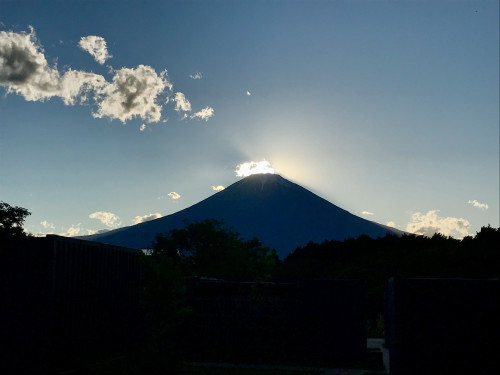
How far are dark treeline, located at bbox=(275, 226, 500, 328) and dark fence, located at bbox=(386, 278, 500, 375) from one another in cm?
1341

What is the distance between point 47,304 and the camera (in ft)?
51.7

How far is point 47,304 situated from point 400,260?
3666cm

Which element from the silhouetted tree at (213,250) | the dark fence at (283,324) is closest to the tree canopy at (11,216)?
the silhouetted tree at (213,250)

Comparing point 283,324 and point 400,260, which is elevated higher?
A: point 400,260

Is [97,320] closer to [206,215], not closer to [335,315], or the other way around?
[335,315]

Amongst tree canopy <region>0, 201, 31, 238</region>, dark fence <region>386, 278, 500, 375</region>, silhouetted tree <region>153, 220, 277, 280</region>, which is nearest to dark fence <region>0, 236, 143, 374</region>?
dark fence <region>386, 278, 500, 375</region>

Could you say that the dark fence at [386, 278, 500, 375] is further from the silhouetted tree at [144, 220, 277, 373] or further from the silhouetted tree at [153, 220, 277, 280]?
the silhouetted tree at [153, 220, 277, 280]

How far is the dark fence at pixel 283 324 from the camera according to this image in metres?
20.5

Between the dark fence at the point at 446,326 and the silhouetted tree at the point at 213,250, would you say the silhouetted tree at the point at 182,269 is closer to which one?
the silhouetted tree at the point at 213,250

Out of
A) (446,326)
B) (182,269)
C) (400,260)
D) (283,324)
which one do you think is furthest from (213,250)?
(446,326)

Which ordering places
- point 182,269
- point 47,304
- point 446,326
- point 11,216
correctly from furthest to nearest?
point 11,216 → point 182,269 → point 47,304 → point 446,326

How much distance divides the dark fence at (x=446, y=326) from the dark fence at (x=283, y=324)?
4.73 metres

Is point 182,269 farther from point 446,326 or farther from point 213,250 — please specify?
point 213,250

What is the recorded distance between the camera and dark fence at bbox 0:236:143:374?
1577 centimetres
